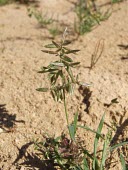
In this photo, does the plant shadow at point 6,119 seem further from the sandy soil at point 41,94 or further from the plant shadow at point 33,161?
the plant shadow at point 33,161

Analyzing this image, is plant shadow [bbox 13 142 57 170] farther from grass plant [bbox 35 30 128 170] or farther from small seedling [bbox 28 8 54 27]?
small seedling [bbox 28 8 54 27]

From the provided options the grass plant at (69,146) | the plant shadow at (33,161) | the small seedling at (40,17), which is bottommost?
the plant shadow at (33,161)

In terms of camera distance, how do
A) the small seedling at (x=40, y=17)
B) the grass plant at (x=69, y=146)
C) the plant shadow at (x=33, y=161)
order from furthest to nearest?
the small seedling at (x=40, y=17) < the plant shadow at (x=33, y=161) < the grass plant at (x=69, y=146)

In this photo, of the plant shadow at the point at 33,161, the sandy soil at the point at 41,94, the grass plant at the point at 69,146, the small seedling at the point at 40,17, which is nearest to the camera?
the grass plant at the point at 69,146

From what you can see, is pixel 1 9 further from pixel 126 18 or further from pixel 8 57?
pixel 126 18

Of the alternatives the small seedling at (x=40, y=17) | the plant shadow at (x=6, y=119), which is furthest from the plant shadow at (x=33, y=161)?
the small seedling at (x=40, y=17)

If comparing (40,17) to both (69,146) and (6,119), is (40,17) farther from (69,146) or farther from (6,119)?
(69,146)

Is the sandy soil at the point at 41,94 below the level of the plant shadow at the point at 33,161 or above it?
above

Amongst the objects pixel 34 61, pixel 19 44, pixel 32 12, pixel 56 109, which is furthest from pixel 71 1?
pixel 56 109

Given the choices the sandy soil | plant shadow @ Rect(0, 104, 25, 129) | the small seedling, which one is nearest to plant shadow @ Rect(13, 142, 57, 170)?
the sandy soil
